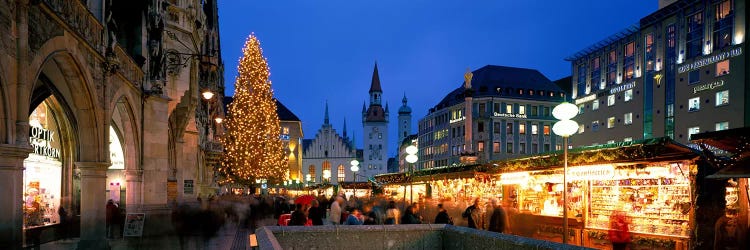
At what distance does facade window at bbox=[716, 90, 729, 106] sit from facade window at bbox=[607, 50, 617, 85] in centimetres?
1775

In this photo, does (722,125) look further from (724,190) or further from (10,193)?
(10,193)

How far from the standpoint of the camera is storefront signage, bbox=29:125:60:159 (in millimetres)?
19200

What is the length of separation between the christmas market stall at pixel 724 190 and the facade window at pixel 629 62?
6112 cm

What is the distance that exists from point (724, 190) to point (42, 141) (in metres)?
17.4

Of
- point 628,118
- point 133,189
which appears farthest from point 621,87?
point 133,189

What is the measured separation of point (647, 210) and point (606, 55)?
6588cm

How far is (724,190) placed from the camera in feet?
46.0

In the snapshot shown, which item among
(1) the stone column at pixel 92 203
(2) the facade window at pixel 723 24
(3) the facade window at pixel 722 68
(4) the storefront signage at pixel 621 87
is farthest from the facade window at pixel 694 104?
(1) the stone column at pixel 92 203

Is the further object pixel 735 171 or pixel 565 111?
pixel 565 111

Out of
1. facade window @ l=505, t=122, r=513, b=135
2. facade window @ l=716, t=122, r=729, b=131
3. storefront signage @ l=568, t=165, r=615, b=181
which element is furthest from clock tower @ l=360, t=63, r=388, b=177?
storefront signage @ l=568, t=165, r=615, b=181

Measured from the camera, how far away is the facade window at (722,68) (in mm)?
57469

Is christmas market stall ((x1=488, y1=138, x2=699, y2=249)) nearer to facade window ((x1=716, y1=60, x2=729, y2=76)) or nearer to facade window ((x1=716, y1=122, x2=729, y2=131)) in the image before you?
facade window ((x1=716, y1=122, x2=729, y2=131))

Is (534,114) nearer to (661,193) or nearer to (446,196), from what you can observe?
(446,196)

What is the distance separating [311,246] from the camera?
9680 mm
